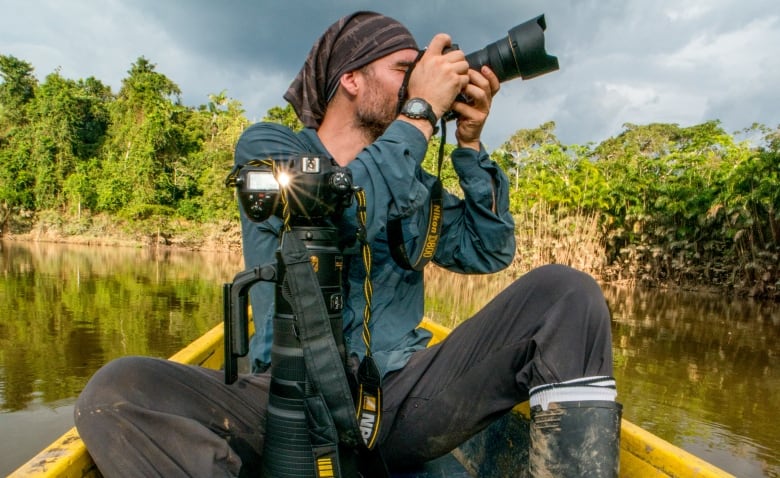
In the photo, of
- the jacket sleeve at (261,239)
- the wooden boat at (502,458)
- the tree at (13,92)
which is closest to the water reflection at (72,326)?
the wooden boat at (502,458)

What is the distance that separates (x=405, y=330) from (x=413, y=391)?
A: 0.58ft

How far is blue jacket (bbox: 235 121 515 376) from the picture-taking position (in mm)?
1047

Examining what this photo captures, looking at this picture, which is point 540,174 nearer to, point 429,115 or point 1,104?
point 429,115

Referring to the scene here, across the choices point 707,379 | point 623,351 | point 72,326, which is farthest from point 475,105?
point 72,326

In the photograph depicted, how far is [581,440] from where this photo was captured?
0.81 meters

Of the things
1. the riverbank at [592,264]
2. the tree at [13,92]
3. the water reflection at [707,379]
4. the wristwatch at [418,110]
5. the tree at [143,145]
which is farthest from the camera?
the tree at [13,92]

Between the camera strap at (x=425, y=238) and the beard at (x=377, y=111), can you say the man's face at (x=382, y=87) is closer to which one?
the beard at (x=377, y=111)

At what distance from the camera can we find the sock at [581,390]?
0.83m

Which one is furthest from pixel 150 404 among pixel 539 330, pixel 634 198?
pixel 634 198

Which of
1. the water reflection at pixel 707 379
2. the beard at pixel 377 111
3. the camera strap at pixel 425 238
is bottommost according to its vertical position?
the water reflection at pixel 707 379

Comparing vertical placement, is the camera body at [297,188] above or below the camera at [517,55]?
below

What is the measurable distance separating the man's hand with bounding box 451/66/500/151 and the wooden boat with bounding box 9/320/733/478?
2.19 ft

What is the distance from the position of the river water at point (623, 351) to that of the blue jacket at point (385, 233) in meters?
2.54

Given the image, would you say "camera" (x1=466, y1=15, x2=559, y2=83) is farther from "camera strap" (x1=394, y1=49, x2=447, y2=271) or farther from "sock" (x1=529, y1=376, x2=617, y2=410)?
"sock" (x1=529, y1=376, x2=617, y2=410)
